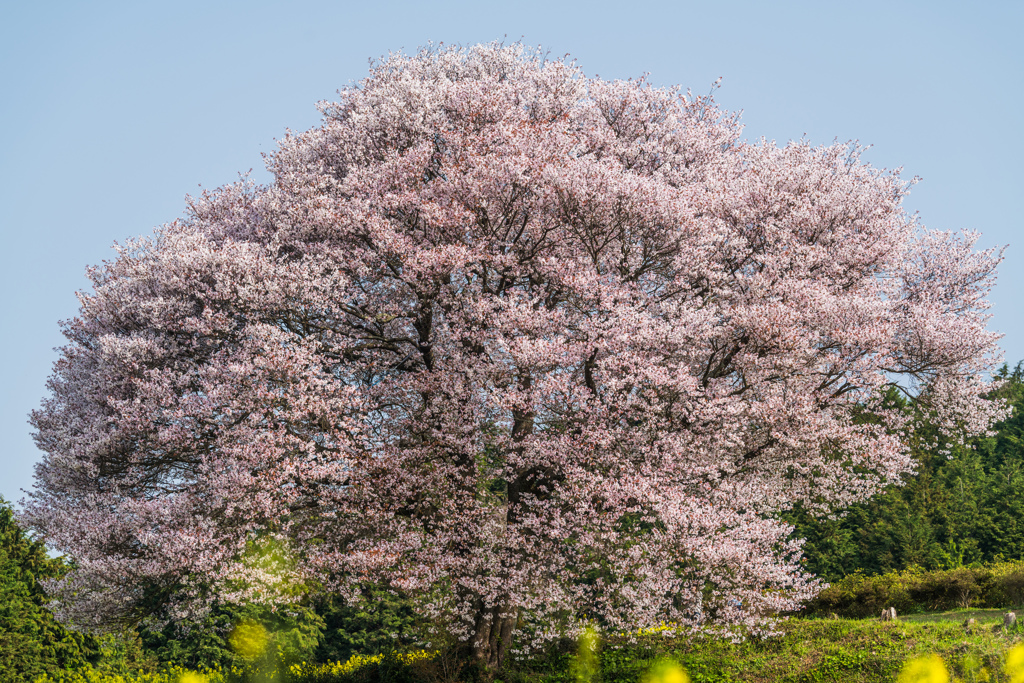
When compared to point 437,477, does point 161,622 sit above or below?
below

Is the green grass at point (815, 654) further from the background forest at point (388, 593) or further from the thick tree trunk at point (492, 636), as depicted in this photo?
the background forest at point (388, 593)

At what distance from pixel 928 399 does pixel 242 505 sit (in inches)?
694

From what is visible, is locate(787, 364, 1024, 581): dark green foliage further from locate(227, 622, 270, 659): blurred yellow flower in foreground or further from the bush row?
locate(227, 622, 270, 659): blurred yellow flower in foreground

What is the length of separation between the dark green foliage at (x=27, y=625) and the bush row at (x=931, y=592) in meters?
31.8

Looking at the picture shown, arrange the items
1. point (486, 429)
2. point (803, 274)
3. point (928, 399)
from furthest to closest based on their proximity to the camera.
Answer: point (928, 399) < point (803, 274) < point (486, 429)

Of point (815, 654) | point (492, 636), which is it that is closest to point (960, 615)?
point (815, 654)

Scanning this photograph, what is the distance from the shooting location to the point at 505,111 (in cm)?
1809

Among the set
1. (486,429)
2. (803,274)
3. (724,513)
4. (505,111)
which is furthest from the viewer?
(505,111)

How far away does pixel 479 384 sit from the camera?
15.7m

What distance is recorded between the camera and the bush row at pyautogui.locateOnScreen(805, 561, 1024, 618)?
24.4 metres

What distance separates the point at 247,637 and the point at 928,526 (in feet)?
110

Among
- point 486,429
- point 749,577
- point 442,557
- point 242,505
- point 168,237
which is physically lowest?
point 749,577

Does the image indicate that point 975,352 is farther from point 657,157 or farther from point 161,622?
point 161,622

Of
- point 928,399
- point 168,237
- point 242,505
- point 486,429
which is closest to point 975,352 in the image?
point 928,399
